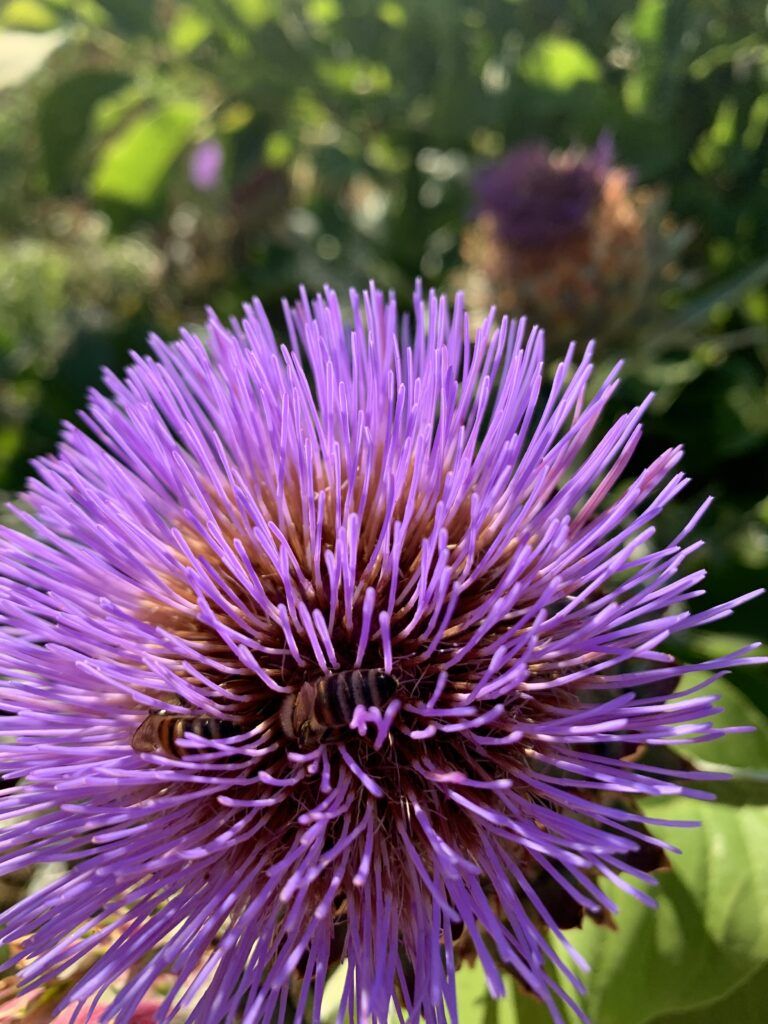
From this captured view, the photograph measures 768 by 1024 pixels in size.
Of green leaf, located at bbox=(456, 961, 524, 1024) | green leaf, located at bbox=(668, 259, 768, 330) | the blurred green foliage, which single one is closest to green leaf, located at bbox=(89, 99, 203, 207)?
the blurred green foliage

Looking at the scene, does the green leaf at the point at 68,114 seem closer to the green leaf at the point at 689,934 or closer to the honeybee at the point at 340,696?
the honeybee at the point at 340,696

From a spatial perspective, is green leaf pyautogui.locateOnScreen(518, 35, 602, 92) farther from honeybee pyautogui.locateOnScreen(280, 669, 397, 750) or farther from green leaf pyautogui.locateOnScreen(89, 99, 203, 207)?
honeybee pyautogui.locateOnScreen(280, 669, 397, 750)

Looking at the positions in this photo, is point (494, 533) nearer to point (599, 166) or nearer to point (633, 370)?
point (633, 370)

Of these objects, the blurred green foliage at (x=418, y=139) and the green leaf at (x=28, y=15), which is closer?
the blurred green foliage at (x=418, y=139)

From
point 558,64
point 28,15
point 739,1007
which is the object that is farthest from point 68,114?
point 739,1007

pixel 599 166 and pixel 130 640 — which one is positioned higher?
pixel 599 166

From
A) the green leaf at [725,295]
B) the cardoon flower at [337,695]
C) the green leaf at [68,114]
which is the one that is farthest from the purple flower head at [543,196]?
the green leaf at [68,114]

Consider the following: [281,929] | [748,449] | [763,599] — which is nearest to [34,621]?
[281,929]
